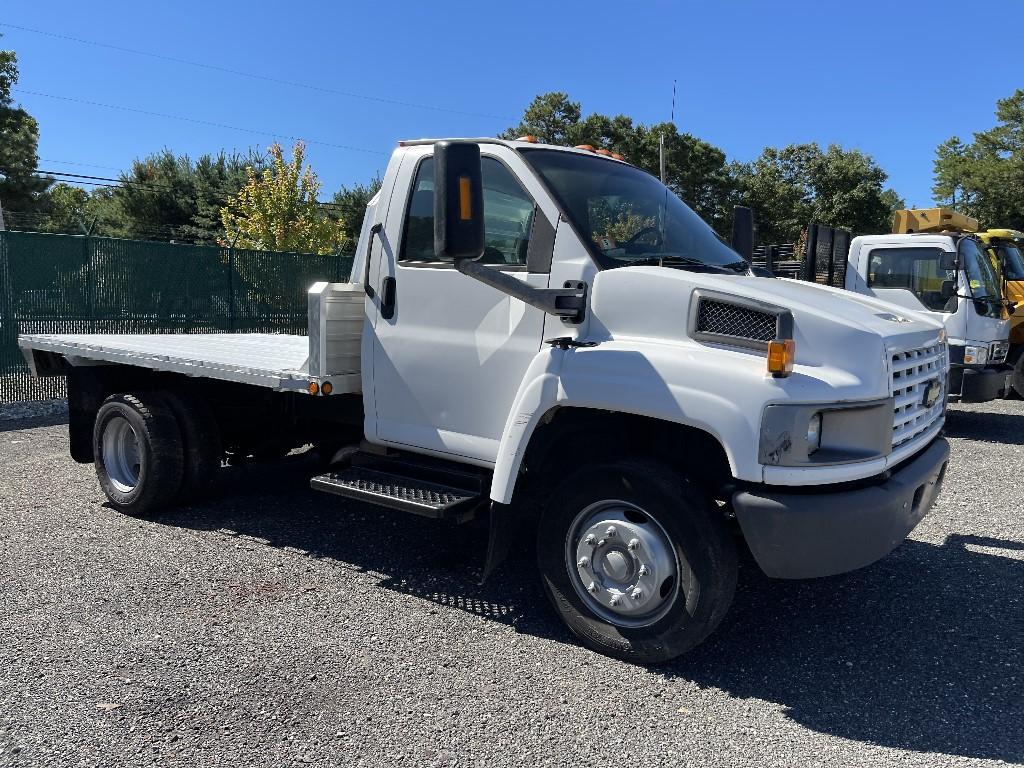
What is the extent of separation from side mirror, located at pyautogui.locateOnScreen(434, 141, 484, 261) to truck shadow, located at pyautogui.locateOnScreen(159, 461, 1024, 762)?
6.37 feet

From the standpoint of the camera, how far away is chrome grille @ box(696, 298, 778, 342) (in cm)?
335

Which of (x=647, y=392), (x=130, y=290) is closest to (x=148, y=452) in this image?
(x=647, y=392)

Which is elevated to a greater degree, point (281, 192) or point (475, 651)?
point (281, 192)

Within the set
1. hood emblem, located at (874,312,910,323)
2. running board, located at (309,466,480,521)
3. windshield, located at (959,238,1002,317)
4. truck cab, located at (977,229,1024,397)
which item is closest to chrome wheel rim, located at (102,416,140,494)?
running board, located at (309,466,480,521)

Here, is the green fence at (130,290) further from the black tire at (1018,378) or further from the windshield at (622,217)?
the black tire at (1018,378)

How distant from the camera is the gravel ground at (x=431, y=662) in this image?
3.08m

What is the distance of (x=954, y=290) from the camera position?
9.55m

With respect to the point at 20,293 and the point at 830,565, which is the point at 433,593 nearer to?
the point at 830,565

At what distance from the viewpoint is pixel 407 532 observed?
5562 mm

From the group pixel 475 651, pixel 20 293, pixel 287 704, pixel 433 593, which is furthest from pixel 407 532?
pixel 20 293

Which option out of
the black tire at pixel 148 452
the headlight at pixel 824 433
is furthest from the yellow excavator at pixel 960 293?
the black tire at pixel 148 452

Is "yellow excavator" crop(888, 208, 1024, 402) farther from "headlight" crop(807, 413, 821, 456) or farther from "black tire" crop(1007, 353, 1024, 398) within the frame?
"headlight" crop(807, 413, 821, 456)

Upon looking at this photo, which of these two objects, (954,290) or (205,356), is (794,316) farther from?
(954,290)

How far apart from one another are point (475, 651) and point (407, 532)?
5.95 ft
